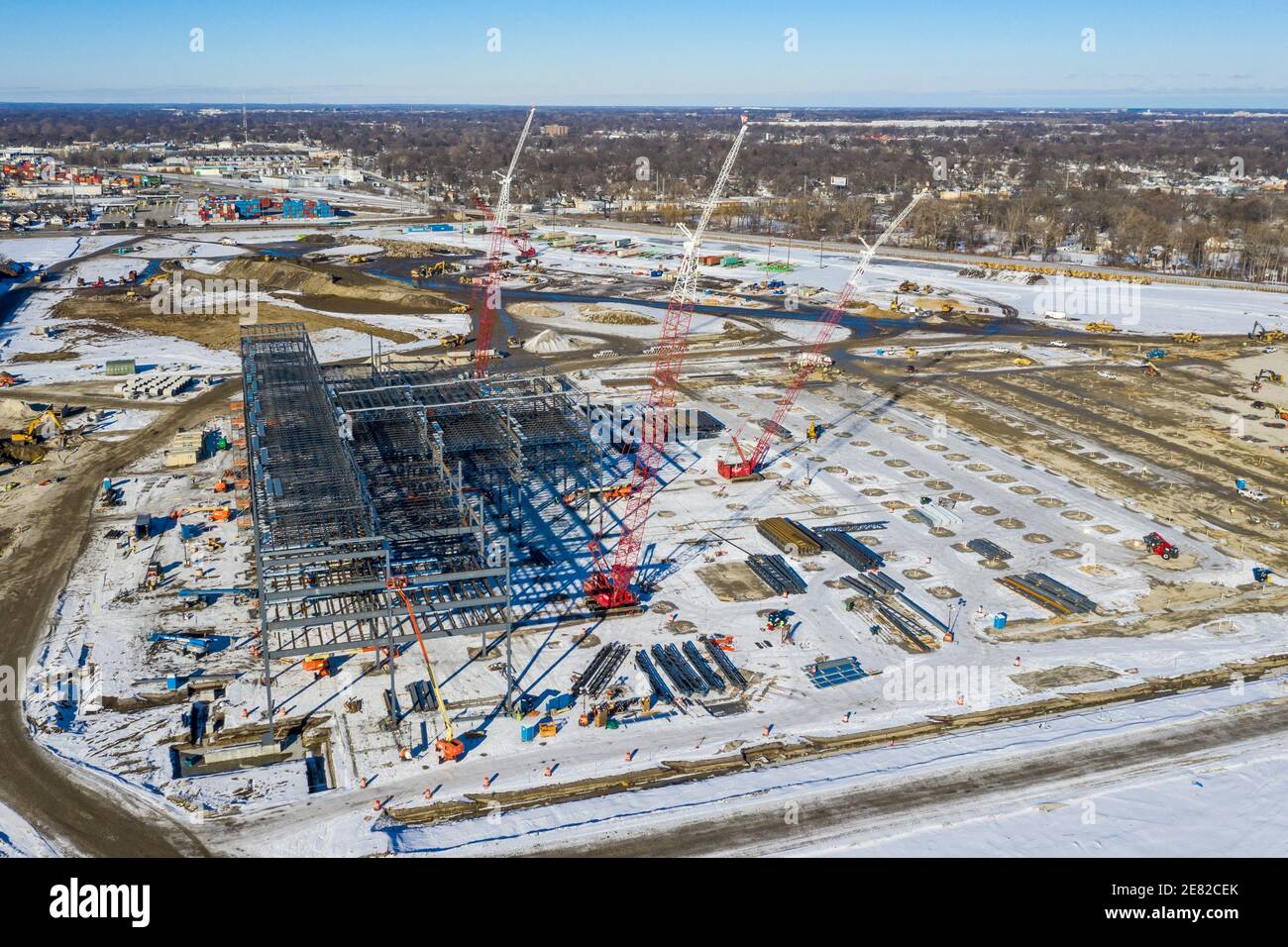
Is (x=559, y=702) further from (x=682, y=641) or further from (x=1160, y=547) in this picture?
(x=1160, y=547)

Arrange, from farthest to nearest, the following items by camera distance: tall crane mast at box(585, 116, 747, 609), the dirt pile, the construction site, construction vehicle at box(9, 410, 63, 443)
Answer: the dirt pile → construction vehicle at box(9, 410, 63, 443) → tall crane mast at box(585, 116, 747, 609) → the construction site

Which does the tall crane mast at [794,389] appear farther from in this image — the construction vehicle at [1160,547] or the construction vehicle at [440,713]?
the construction vehicle at [440,713]

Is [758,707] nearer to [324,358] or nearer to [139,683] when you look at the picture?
[139,683]

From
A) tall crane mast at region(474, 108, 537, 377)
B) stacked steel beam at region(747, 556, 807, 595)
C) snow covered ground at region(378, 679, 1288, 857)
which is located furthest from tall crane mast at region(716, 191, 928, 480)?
snow covered ground at region(378, 679, 1288, 857)

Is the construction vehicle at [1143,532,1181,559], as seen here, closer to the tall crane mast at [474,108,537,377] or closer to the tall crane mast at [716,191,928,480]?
the tall crane mast at [716,191,928,480]
